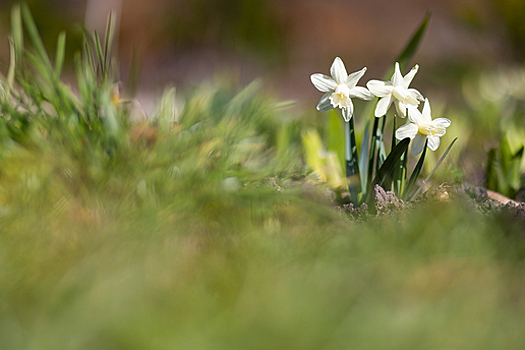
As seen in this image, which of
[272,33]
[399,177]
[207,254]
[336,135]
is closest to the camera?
[207,254]

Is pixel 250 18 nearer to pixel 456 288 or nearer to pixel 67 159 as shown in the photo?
pixel 67 159

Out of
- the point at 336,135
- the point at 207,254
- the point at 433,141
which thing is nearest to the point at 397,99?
the point at 433,141

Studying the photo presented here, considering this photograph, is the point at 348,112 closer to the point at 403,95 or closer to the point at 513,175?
the point at 403,95

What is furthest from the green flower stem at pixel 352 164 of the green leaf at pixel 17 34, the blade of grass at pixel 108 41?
the green leaf at pixel 17 34

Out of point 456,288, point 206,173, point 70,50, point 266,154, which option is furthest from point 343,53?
point 456,288

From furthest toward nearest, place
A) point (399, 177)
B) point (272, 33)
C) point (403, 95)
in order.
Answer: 1. point (272, 33)
2. point (399, 177)
3. point (403, 95)

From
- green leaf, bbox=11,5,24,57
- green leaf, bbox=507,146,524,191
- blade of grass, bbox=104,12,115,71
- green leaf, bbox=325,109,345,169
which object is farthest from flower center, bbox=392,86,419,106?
green leaf, bbox=11,5,24,57
